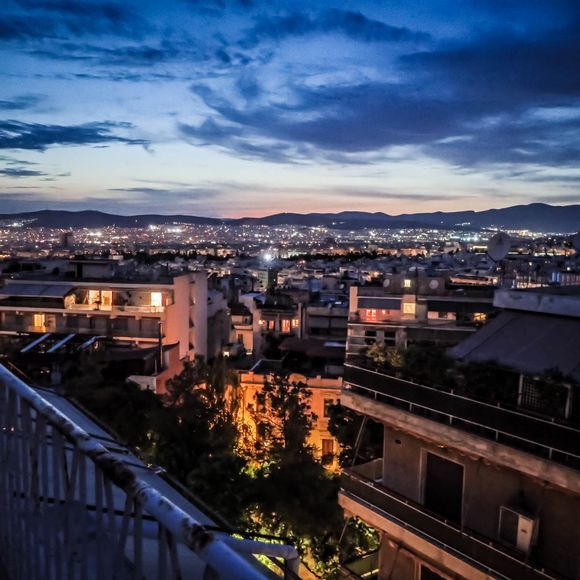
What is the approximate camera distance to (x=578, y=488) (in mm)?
5559

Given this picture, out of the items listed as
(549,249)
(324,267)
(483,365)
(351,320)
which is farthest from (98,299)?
(549,249)

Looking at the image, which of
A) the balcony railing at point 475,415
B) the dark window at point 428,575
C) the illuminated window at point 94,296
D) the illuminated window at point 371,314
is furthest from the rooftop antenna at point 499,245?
the illuminated window at point 94,296

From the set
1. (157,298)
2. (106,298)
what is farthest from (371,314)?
(106,298)

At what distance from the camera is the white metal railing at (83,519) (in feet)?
4.96

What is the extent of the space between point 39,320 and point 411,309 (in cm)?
1486

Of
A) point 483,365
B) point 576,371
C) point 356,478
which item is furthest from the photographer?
point 356,478

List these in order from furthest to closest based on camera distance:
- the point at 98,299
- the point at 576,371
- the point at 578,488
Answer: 1. the point at 98,299
2. the point at 576,371
3. the point at 578,488

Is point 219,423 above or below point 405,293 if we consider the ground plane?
below

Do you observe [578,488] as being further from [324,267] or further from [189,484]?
[324,267]

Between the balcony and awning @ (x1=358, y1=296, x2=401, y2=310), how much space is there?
42.2ft

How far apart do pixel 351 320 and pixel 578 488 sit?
1532 centimetres

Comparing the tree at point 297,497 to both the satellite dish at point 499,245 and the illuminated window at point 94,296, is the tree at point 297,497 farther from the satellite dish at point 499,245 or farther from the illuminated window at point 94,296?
the illuminated window at point 94,296

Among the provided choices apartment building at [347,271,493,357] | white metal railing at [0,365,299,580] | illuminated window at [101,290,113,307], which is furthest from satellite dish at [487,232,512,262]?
illuminated window at [101,290,113,307]

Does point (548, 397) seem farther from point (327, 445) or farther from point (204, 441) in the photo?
point (327, 445)
